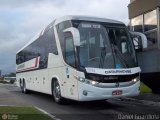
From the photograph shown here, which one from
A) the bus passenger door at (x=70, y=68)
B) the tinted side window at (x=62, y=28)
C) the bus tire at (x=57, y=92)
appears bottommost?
the bus tire at (x=57, y=92)

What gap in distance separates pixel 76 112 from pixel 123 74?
2201 mm

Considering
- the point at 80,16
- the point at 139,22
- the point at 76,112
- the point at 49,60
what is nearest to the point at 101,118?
the point at 76,112

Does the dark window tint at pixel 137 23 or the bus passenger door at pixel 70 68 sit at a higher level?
the dark window tint at pixel 137 23

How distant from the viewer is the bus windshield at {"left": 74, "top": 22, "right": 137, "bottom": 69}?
1479 cm

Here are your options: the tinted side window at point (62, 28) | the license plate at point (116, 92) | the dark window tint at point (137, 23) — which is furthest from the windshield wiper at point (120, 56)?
the dark window tint at point (137, 23)

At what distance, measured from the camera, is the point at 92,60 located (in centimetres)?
1476

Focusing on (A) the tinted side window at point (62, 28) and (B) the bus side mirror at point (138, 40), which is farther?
(B) the bus side mirror at point (138, 40)

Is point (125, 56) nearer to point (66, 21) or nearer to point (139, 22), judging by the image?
point (66, 21)

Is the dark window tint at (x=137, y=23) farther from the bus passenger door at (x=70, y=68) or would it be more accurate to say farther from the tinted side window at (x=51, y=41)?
the bus passenger door at (x=70, y=68)

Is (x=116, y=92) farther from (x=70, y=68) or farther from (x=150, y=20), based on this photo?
(x=150, y=20)

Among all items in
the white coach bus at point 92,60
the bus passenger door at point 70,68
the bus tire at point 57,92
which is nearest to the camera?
A: the white coach bus at point 92,60

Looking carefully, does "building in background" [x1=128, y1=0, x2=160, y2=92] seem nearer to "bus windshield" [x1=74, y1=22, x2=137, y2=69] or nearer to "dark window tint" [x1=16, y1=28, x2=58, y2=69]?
"bus windshield" [x1=74, y1=22, x2=137, y2=69]

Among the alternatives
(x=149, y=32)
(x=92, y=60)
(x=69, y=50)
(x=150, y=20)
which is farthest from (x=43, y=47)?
(x=150, y=20)

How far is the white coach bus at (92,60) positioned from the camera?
14477 millimetres
